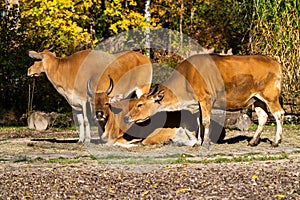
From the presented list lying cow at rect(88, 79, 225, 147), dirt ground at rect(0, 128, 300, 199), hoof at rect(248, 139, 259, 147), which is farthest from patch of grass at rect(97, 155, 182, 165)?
hoof at rect(248, 139, 259, 147)

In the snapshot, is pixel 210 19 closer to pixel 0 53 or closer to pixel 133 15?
pixel 133 15

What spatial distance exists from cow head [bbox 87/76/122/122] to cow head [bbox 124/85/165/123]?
0.47m

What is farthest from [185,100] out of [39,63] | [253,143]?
[39,63]

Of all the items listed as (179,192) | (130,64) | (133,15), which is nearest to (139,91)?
(130,64)

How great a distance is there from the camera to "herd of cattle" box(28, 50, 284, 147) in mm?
11641

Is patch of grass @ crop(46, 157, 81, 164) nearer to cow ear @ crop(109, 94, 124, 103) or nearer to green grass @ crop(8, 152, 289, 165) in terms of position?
green grass @ crop(8, 152, 289, 165)

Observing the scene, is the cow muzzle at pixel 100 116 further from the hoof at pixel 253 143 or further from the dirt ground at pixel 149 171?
the hoof at pixel 253 143

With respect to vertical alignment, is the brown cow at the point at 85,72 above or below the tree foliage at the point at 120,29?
below

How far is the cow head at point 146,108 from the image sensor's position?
456 inches

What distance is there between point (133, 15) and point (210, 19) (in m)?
5.75

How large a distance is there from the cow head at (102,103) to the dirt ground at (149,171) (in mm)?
A: 575

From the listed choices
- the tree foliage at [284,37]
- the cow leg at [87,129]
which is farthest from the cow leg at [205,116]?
the tree foliage at [284,37]

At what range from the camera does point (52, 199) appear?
7.25 meters

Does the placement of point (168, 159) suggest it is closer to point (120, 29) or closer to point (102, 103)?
point (102, 103)
